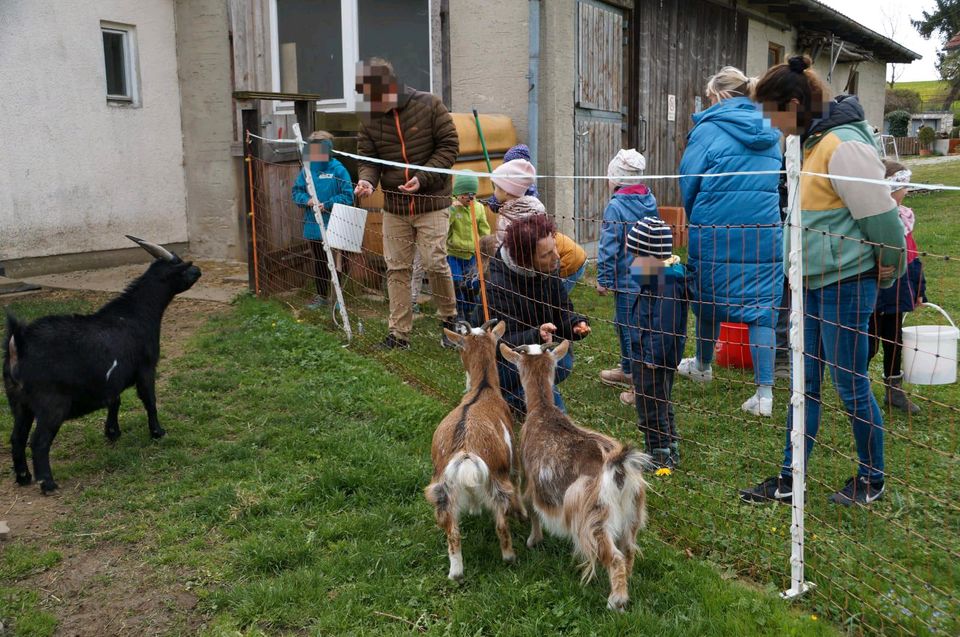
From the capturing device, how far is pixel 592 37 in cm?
956

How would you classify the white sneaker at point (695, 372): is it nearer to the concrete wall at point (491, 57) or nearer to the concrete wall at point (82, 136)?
the concrete wall at point (491, 57)

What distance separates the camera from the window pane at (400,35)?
9188 mm

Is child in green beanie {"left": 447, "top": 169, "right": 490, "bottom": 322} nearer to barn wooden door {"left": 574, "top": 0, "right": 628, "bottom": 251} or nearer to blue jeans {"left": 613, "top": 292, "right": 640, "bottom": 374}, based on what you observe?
blue jeans {"left": 613, "top": 292, "right": 640, "bottom": 374}

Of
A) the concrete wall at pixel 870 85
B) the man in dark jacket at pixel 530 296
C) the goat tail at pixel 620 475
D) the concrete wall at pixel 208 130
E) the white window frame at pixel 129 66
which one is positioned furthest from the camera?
the concrete wall at pixel 870 85

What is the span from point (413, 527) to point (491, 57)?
6230 mm

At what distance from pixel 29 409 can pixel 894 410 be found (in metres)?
5.07

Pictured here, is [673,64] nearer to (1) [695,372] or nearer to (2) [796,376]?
(1) [695,372]

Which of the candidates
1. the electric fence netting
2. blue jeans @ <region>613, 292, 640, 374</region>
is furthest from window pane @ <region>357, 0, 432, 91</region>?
blue jeans @ <region>613, 292, 640, 374</region>

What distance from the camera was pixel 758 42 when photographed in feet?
46.2

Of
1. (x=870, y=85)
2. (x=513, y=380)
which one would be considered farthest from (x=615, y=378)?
(x=870, y=85)

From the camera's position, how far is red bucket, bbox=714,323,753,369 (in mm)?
5957

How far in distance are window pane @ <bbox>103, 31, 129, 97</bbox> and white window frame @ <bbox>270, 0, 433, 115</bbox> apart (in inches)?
70.8

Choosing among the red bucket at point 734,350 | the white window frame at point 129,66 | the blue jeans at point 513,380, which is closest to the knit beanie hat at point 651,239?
the blue jeans at point 513,380

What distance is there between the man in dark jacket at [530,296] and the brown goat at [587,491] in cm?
85
